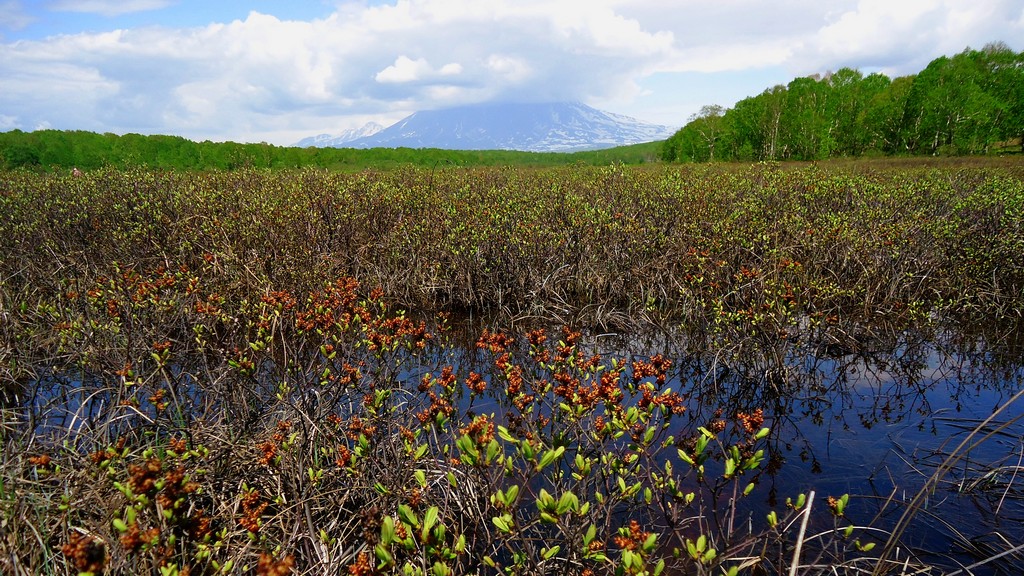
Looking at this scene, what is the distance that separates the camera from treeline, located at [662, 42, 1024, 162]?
37.2 m

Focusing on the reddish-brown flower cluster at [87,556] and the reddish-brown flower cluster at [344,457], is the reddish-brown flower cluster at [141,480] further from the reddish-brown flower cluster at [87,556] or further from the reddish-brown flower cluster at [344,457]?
the reddish-brown flower cluster at [344,457]

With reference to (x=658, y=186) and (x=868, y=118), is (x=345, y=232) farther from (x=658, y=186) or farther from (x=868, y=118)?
(x=868, y=118)

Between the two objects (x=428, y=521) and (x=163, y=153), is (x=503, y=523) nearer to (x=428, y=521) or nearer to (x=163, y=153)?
(x=428, y=521)

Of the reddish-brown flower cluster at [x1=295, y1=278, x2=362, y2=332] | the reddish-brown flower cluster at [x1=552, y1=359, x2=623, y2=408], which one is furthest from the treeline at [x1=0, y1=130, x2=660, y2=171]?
the reddish-brown flower cluster at [x1=552, y1=359, x2=623, y2=408]

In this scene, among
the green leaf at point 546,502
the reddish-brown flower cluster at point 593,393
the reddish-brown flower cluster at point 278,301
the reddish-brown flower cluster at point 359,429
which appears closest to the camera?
the green leaf at point 546,502

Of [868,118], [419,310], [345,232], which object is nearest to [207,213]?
[345,232]

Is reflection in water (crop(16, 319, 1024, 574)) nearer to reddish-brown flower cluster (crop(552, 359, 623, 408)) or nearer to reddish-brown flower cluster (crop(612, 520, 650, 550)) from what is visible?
reddish-brown flower cluster (crop(552, 359, 623, 408))

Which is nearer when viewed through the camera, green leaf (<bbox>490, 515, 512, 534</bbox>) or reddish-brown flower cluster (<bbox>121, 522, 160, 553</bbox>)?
reddish-brown flower cluster (<bbox>121, 522, 160, 553</bbox>)

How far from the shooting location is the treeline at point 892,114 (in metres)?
37.2

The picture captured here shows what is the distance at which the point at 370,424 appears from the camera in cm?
338

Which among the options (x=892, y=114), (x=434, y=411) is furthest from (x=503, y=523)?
(x=892, y=114)

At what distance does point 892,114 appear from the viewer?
132 ft

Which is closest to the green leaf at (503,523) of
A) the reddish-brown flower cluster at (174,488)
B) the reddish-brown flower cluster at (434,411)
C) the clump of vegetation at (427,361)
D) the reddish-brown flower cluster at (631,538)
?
the clump of vegetation at (427,361)

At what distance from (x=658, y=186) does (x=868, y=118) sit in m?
41.6
